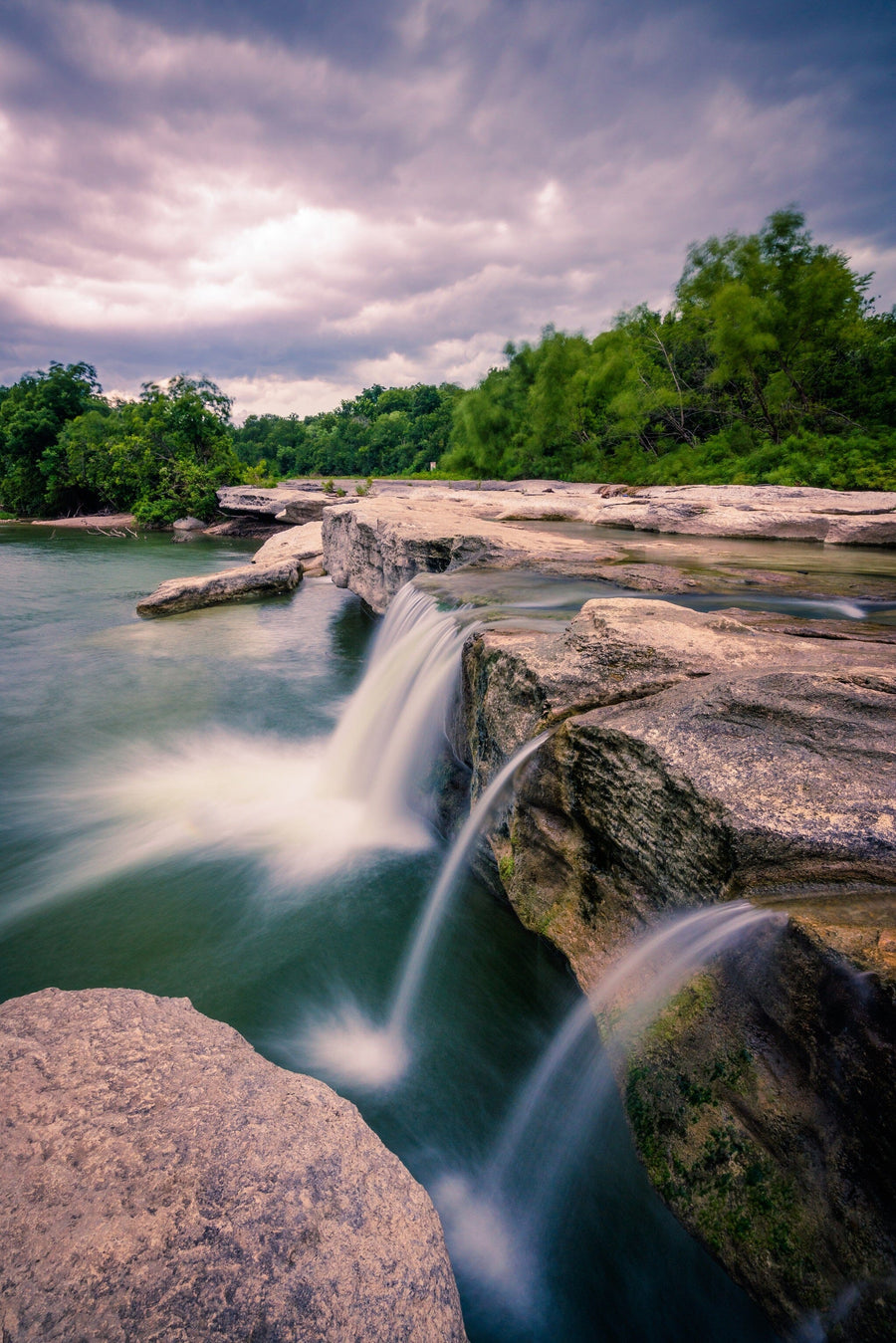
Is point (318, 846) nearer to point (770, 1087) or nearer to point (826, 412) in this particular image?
point (770, 1087)

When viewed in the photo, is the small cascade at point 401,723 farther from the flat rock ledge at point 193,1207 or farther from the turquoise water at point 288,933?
the flat rock ledge at point 193,1207

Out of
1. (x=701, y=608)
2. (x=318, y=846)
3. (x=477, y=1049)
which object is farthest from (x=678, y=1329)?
(x=701, y=608)

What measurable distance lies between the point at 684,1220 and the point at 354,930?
7.46ft

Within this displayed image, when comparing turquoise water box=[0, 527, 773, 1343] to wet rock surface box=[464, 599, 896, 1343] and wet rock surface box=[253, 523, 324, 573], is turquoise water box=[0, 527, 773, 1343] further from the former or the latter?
wet rock surface box=[253, 523, 324, 573]

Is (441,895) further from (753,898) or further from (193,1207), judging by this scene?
(193,1207)

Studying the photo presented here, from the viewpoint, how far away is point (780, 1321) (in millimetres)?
1631

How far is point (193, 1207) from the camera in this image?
1.38m

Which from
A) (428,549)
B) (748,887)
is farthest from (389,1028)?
(428,549)

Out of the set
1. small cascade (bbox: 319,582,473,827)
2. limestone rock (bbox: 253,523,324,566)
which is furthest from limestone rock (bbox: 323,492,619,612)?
limestone rock (bbox: 253,523,324,566)

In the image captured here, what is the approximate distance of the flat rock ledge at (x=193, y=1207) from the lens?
1188 millimetres

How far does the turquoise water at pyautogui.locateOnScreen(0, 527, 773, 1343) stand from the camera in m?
2.07

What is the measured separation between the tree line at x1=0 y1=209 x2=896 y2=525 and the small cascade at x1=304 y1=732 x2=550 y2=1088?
1867 centimetres

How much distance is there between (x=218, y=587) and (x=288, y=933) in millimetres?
9751

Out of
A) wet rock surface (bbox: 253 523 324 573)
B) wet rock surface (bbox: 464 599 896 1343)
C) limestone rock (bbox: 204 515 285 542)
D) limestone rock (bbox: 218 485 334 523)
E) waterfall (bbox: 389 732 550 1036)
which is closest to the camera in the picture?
wet rock surface (bbox: 464 599 896 1343)
